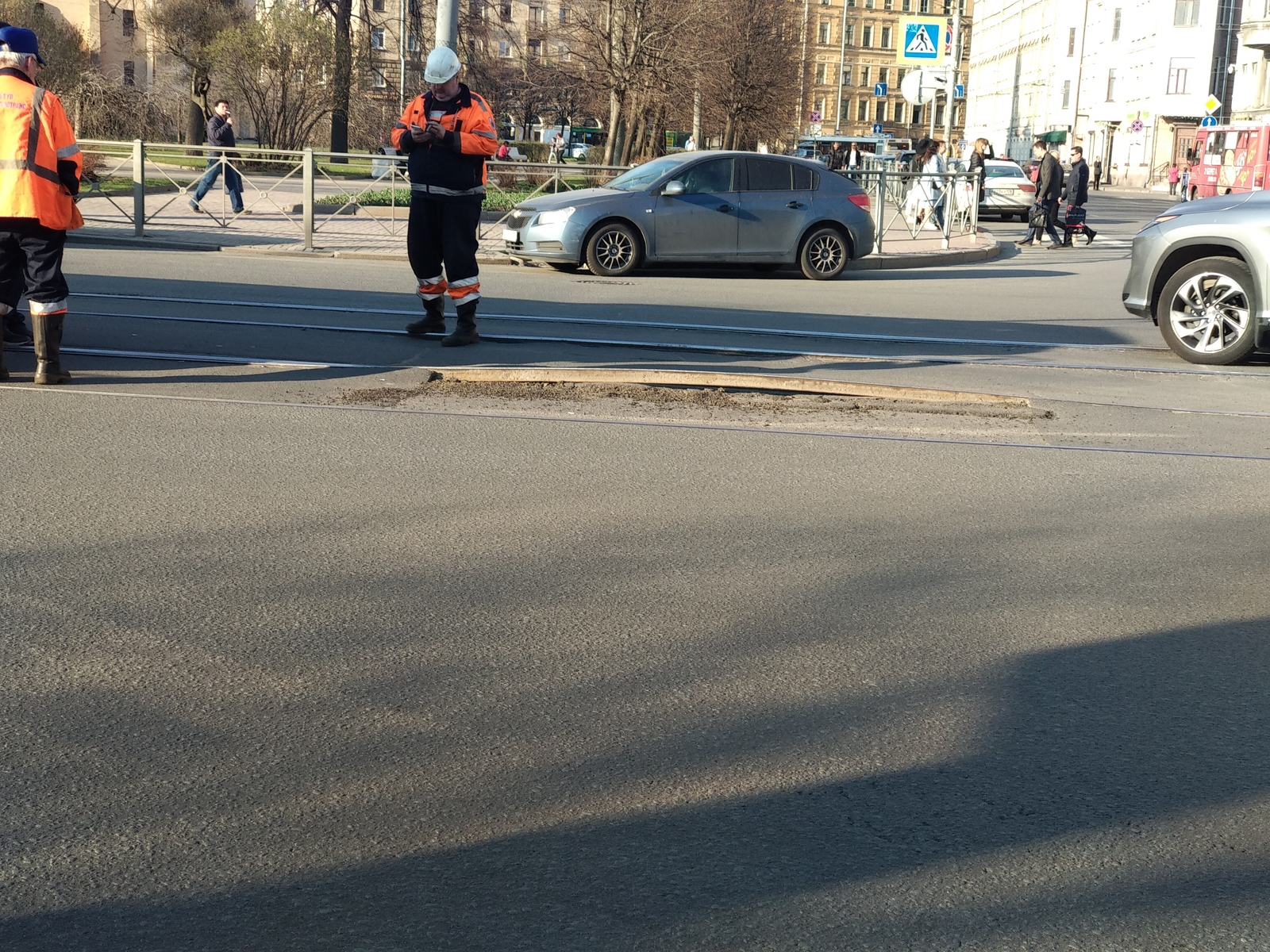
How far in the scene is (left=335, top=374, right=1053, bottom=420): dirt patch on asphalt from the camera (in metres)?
8.54

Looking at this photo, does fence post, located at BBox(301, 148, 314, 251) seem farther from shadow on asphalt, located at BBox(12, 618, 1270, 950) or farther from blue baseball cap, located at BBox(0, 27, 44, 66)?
shadow on asphalt, located at BBox(12, 618, 1270, 950)

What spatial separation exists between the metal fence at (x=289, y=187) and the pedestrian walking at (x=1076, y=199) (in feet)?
28.6

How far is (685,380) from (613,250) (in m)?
8.23

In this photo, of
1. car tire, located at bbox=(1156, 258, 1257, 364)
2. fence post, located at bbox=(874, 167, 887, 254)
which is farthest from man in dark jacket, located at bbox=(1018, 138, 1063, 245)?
car tire, located at bbox=(1156, 258, 1257, 364)

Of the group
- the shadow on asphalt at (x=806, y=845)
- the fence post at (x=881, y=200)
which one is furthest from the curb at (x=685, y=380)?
the fence post at (x=881, y=200)

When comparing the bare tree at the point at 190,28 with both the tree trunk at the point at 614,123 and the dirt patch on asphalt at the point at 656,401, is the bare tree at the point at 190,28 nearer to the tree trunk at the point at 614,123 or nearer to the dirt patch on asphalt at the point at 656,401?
the tree trunk at the point at 614,123

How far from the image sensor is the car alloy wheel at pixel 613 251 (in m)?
17.2

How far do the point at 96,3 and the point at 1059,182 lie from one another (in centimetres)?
6025

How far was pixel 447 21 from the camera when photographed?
17188 mm

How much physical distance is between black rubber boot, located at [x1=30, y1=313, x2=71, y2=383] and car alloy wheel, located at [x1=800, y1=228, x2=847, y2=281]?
11.5 m

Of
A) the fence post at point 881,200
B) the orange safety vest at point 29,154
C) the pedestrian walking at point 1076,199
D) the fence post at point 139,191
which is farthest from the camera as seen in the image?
the pedestrian walking at point 1076,199

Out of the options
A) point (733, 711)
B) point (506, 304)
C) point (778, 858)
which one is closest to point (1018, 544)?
point (733, 711)

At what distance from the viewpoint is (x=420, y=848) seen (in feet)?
10.4

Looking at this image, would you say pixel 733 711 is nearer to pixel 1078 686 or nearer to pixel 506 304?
pixel 1078 686
